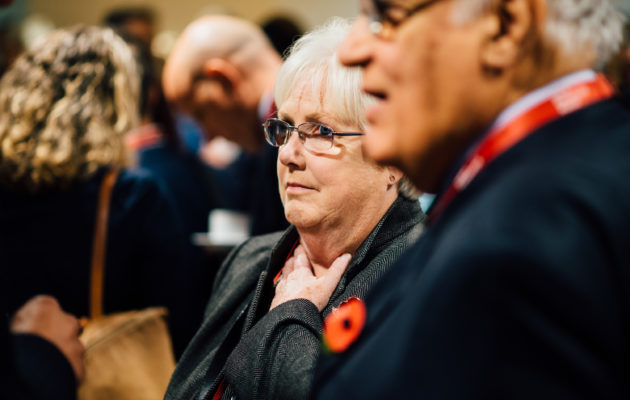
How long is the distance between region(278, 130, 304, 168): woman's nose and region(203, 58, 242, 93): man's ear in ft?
6.18

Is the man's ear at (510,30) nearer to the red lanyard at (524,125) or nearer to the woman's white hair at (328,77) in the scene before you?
the red lanyard at (524,125)

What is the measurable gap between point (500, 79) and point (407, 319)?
0.36 metres


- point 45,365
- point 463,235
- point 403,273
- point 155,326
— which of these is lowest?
point 155,326

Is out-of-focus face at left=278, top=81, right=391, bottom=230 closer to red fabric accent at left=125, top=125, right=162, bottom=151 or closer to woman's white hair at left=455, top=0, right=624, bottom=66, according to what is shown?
woman's white hair at left=455, top=0, right=624, bottom=66

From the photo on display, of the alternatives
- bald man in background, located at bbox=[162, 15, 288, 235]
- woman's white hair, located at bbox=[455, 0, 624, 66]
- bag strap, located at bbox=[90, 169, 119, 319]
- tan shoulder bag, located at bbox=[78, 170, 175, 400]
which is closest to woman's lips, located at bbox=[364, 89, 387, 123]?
woman's white hair, located at bbox=[455, 0, 624, 66]

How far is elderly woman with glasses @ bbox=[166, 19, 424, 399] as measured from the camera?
1.75 m

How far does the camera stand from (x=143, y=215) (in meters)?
2.43

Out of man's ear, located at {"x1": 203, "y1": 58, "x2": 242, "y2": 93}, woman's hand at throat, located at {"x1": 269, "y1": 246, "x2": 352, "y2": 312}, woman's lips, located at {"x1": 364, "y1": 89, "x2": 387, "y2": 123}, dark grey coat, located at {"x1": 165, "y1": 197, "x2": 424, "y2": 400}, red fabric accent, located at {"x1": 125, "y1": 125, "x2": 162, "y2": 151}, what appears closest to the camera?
woman's lips, located at {"x1": 364, "y1": 89, "x2": 387, "y2": 123}

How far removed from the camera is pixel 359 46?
1035 mm

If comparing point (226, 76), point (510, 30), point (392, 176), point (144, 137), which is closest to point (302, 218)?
point (392, 176)

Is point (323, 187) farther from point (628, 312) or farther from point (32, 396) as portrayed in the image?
point (628, 312)

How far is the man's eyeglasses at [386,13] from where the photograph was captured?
38.1 inches

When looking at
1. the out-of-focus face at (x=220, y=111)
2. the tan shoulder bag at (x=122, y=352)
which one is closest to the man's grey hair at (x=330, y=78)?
the tan shoulder bag at (x=122, y=352)

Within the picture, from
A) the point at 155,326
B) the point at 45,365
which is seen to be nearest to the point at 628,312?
the point at 45,365
